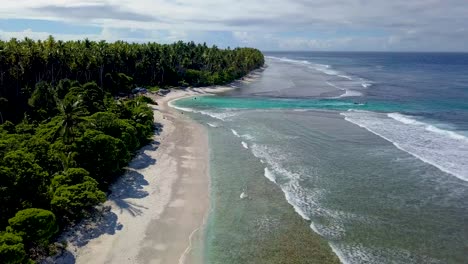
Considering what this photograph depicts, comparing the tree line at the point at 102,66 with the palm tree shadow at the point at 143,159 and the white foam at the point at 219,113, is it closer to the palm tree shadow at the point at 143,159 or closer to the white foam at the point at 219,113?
the white foam at the point at 219,113

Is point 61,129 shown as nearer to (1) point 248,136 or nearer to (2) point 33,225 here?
→ (2) point 33,225

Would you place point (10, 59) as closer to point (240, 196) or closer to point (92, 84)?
point (92, 84)

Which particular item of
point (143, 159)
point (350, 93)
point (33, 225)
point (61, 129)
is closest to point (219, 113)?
point (143, 159)

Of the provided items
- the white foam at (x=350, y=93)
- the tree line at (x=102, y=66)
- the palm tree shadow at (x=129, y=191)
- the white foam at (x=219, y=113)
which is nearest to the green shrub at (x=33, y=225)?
the palm tree shadow at (x=129, y=191)

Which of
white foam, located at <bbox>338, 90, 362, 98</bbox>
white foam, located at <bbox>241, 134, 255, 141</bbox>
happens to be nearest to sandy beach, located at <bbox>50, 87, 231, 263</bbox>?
white foam, located at <bbox>241, 134, 255, 141</bbox>

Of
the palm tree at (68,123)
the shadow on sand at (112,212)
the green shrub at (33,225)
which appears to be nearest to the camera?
the green shrub at (33,225)
